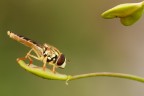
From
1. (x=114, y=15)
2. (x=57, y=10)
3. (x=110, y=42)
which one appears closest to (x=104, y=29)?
(x=110, y=42)

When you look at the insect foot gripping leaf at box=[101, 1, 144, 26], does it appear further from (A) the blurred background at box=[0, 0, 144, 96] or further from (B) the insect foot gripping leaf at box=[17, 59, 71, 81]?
(A) the blurred background at box=[0, 0, 144, 96]

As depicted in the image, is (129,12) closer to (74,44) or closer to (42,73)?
(42,73)

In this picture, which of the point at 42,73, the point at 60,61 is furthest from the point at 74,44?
the point at 42,73

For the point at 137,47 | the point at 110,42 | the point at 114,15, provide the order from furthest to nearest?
the point at 110,42, the point at 137,47, the point at 114,15

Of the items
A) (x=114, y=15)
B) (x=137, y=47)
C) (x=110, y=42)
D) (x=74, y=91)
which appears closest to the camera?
(x=114, y=15)

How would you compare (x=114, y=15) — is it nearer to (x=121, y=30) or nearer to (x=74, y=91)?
(x=74, y=91)

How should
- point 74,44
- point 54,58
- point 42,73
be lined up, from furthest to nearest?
point 74,44, point 54,58, point 42,73

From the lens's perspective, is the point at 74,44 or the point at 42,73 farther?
the point at 74,44

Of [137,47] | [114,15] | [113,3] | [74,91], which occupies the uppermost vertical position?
[113,3]

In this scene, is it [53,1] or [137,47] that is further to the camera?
[53,1]

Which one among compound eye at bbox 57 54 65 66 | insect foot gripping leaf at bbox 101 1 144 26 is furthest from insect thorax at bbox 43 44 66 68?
insect foot gripping leaf at bbox 101 1 144 26
